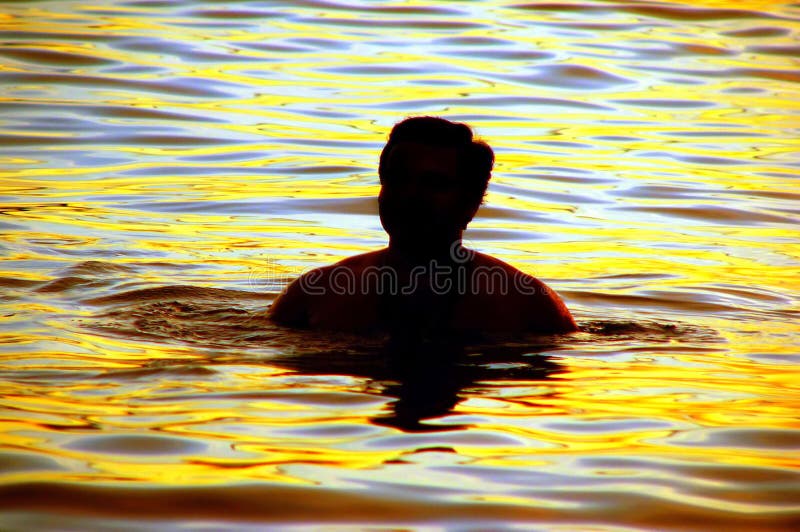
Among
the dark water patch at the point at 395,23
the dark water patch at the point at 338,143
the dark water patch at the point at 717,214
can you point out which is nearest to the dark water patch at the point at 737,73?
the dark water patch at the point at 395,23

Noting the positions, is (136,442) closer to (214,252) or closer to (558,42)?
(214,252)

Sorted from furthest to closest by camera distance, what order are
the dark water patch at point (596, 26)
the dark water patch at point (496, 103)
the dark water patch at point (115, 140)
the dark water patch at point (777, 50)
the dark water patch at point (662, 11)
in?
the dark water patch at point (662, 11) → the dark water patch at point (596, 26) → the dark water patch at point (777, 50) → the dark water patch at point (496, 103) → the dark water patch at point (115, 140)

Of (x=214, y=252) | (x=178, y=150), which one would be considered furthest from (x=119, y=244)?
(x=178, y=150)

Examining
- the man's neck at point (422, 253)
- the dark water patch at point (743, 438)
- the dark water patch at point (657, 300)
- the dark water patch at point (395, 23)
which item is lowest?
the dark water patch at point (657, 300)

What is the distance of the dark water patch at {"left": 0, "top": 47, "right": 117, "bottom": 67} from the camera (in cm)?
1398

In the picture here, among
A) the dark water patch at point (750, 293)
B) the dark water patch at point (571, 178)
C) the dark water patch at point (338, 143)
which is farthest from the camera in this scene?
the dark water patch at point (338, 143)

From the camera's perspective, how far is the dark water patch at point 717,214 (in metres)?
9.18

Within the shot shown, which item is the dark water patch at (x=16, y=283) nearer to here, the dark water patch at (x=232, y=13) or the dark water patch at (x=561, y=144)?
the dark water patch at (x=561, y=144)

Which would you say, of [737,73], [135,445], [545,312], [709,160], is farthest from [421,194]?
[737,73]

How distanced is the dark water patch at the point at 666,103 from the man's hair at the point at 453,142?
879 cm

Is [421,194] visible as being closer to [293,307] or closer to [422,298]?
[422,298]

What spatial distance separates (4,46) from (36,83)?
175cm

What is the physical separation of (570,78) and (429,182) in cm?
991

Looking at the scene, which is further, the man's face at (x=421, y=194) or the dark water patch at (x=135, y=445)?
the man's face at (x=421, y=194)
